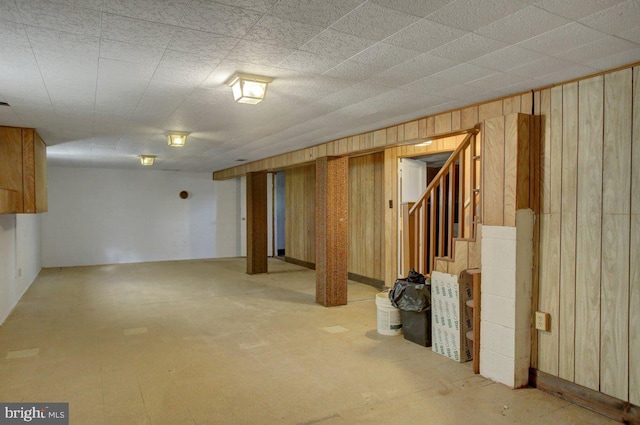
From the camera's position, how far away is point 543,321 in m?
3.05

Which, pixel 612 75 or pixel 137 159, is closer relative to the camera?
pixel 612 75

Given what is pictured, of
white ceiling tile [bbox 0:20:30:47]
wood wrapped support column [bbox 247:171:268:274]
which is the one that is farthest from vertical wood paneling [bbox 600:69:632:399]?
wood wrapped support column [bbox 247:171:268:274]

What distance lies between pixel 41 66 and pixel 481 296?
12.0ft

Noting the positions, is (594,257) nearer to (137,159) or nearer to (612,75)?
(612,75)

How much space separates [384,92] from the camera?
3209mm

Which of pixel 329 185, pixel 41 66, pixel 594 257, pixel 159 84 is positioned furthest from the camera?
pixel 329 185

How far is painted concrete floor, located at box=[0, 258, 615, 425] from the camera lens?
8.93ft

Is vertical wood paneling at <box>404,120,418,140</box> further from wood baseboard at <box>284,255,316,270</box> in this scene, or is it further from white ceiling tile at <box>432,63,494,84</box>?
wood baseboard at <box>284,255,316,270</box>

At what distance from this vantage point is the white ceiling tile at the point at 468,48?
2186mm

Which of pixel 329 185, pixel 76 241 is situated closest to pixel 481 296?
pixel 329 185

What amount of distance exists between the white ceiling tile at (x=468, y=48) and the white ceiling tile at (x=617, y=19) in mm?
429

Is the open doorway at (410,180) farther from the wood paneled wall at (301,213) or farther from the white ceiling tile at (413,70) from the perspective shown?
the white ceiling tile at (413,70)

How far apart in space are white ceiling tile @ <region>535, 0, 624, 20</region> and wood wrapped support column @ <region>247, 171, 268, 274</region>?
7.02 m

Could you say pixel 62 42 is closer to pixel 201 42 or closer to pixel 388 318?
pixel 201 42
